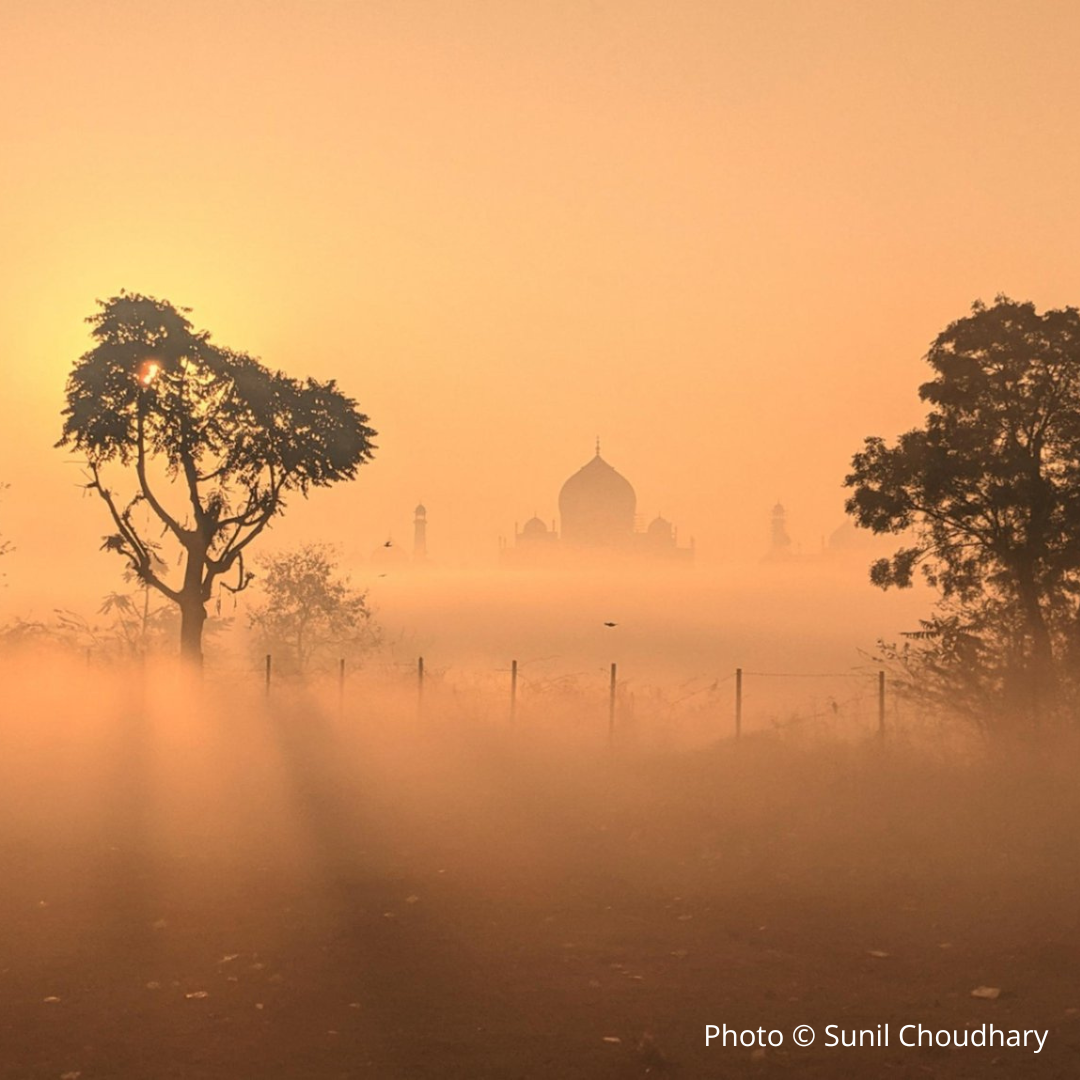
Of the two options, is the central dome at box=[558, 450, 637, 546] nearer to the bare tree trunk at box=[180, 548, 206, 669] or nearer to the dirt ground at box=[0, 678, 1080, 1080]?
the bare tree trunk at box=[180, 548, 206, 669]

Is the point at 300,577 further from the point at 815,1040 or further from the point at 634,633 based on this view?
the point at 634,633

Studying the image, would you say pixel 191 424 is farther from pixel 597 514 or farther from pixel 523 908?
pixel 597 514

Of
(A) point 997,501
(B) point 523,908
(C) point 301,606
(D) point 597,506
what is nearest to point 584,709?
(A) point 997,501

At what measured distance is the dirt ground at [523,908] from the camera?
9648 mm

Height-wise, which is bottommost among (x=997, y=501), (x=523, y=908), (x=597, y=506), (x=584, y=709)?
(x=523, y=908)

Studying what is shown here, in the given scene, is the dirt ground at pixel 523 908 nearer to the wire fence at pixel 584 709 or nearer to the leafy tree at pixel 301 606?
the wire fence at pixel 584 709

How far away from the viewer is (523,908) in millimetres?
13969

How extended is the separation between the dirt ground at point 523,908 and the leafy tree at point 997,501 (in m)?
2.19

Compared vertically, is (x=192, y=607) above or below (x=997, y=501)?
below

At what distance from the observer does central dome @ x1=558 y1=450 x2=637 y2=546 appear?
6639 inches

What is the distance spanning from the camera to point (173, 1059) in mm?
9328

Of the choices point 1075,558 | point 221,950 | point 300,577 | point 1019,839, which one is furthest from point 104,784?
point 300,577

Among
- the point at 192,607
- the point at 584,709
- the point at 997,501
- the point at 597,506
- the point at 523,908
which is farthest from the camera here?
the point at 597,506

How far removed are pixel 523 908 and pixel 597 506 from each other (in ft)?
516
